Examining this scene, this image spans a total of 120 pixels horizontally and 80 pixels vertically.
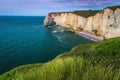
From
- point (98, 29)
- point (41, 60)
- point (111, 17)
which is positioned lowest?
point (41, 60)

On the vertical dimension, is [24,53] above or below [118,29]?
below

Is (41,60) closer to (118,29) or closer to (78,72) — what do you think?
(118,29)

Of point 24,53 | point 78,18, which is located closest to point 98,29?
point 78,18

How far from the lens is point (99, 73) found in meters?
6.82

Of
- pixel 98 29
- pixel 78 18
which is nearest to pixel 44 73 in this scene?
pixel 98 29

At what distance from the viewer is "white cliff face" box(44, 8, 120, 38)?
7038 centimetres

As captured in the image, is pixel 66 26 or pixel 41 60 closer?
pixel 41 60

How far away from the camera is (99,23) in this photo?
269ft

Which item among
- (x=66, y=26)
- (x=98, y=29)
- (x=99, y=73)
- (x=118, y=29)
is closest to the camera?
(x=99, y=73)

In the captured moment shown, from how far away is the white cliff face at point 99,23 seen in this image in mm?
70375

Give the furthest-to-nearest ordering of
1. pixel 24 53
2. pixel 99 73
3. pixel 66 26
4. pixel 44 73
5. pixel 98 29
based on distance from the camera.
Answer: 1. pixel 66 26
2. pixel 98 29
3. pixel 24 53
4. pixel 44 73
5. pixel 99 73

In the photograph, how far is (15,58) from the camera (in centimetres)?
4819

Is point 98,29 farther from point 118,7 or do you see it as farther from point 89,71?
point 89,71

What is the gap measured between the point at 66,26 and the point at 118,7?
52.0 metres
